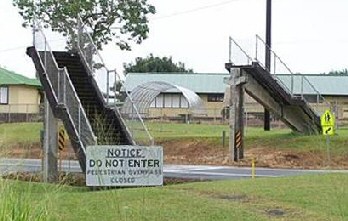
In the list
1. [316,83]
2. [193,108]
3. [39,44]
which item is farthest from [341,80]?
[39,44]

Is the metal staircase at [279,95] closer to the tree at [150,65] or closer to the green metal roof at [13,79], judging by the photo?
the green metal roof at [13,79]

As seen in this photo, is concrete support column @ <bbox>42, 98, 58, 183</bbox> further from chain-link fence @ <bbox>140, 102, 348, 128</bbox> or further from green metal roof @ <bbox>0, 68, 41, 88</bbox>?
green metal roof @ <bbox>0, 68, 41, 88</bbox>

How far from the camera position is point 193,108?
77875 millimetres

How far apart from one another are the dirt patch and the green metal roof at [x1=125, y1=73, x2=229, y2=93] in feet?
180

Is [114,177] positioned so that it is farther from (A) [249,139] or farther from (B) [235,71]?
(A) [249,139]

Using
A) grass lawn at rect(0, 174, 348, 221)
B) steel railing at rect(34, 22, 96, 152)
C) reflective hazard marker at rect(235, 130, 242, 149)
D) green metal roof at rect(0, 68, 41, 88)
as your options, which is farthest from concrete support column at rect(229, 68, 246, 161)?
green metal roof at rect(0, 68, 41, 88)

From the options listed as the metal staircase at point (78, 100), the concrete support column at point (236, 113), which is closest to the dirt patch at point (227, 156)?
the concrete support column at point (236, 113)

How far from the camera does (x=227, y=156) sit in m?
33.5

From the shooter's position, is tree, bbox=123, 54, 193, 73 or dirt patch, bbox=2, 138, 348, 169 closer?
dirt patch, bbox=2, 138, 348, 169

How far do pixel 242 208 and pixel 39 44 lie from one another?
1497 centimetres

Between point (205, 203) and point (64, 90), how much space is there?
450 inches

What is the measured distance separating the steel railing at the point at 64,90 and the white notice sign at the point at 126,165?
3.27 m

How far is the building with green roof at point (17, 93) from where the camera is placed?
67.2 metres

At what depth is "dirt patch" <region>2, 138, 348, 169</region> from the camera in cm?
3044
